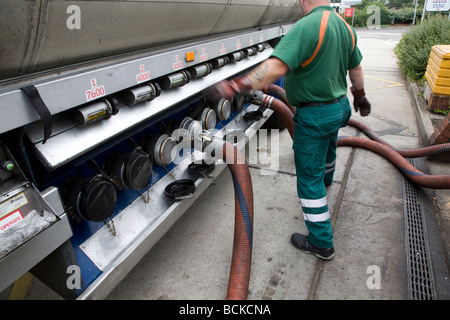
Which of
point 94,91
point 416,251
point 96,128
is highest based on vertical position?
point 94,91

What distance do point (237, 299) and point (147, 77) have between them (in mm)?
1354

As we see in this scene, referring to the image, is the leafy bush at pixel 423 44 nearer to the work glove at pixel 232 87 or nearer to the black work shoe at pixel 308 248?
the black work shoe at pixel 308 248

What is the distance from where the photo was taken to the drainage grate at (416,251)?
1.89 meters

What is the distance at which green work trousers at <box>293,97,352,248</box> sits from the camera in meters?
1.96

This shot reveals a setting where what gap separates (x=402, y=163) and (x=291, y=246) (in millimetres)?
1666

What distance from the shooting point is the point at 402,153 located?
3.45 metres

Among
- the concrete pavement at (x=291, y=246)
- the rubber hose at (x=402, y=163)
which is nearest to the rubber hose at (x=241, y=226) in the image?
the concrete pavement at (x=291, y=246)

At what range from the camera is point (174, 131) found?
227 centimetres

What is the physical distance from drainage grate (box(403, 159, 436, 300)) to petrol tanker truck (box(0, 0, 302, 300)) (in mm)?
1512

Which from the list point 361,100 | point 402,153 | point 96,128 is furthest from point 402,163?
point 96,128

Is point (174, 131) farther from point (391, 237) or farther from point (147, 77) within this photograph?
point (391, 237)

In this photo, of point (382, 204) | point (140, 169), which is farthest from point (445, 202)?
point (140, 169)

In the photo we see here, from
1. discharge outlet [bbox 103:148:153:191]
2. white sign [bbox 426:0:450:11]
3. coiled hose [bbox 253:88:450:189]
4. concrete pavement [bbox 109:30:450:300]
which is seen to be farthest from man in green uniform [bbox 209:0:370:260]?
white sign [bbox 426:0:450:11]

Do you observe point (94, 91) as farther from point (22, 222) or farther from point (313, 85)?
point (313, 85)
